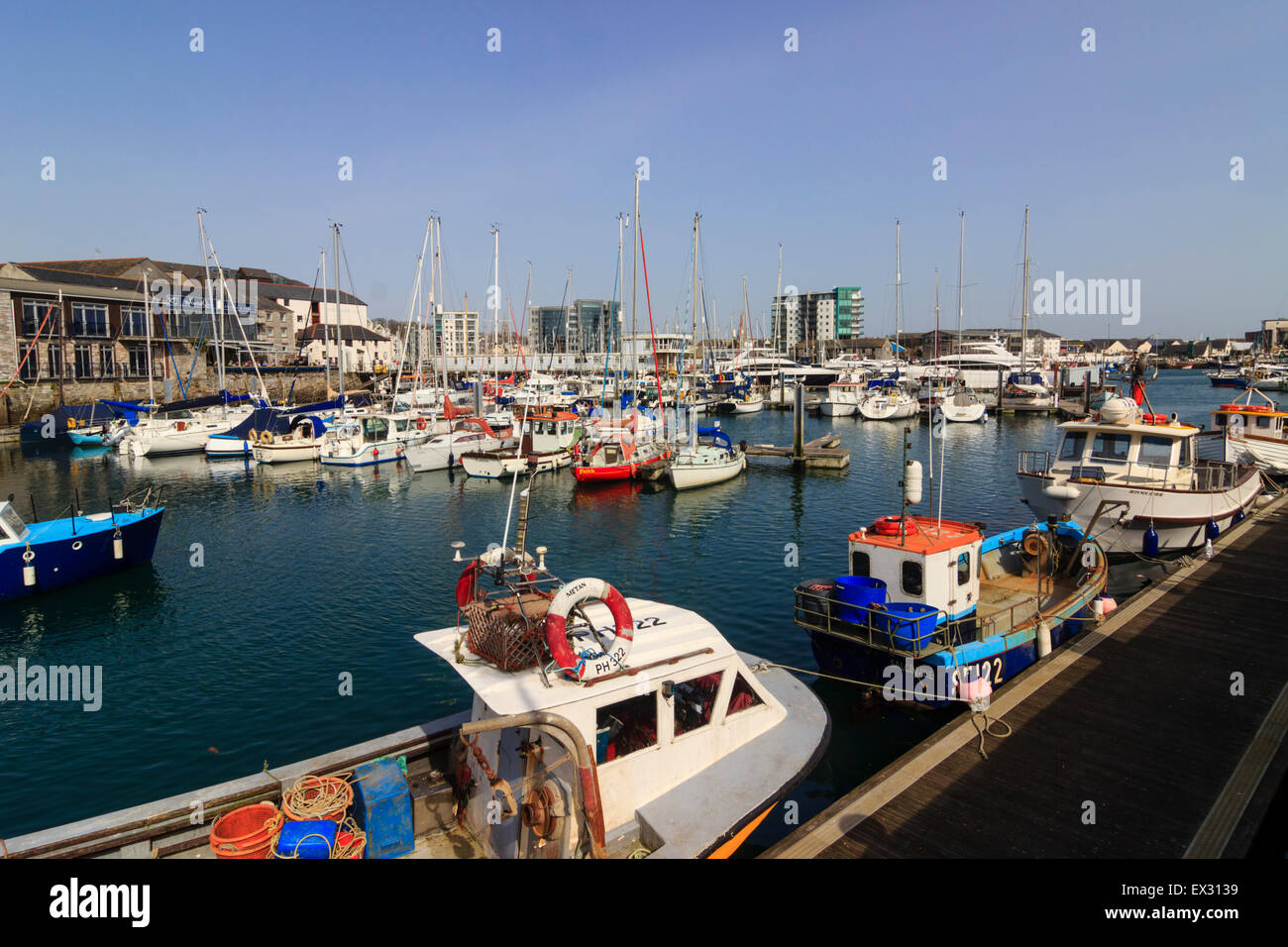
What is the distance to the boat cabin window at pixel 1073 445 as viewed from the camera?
26250 mm

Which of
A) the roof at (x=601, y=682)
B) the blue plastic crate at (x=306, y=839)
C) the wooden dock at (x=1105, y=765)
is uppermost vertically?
the roof at (x=601, y=682)

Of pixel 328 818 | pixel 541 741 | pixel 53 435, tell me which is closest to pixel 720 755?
pixel 541 741

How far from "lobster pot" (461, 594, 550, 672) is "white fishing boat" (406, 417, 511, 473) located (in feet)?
129

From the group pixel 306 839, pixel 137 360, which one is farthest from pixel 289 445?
pixel 306 839

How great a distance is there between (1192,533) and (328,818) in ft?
87.4

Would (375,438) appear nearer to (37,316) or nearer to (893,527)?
(37,316)

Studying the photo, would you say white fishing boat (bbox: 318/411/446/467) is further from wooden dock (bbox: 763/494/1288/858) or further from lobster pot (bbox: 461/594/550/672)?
wooden dock (bbox: 763/494/1288/858)

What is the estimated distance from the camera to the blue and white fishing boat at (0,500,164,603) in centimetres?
2255

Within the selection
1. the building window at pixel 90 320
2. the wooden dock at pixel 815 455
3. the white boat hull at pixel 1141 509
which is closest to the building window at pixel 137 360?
the building window at pixel 90 320

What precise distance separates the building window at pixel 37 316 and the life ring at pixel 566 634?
80.4 m

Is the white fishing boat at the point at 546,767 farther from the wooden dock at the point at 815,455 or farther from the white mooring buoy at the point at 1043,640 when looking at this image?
the wooden dock at the point at 815,455

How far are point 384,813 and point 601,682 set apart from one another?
3.23 meters

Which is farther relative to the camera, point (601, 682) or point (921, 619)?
point (921, 619)

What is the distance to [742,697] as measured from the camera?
11.0m
